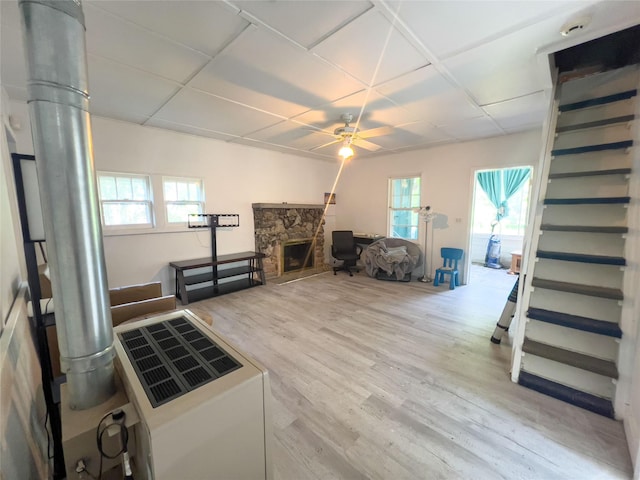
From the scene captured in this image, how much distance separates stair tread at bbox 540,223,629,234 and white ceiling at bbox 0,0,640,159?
133cm

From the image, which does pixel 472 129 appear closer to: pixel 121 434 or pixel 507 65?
pixel 507 65

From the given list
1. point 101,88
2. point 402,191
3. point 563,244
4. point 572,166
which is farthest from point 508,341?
point 101,88

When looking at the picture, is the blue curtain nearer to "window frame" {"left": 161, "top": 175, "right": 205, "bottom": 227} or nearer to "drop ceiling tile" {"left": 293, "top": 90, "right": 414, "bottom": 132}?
"drop ceiling tile" {"left": 293, "top": 90, "right": 414, "bottom": 132}

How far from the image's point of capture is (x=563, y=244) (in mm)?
2184

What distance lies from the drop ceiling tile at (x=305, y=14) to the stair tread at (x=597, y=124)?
2005 millimetres

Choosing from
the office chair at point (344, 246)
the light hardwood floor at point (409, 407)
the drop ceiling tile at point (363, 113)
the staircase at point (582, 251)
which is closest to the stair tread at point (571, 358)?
the staircase at point (582, 251)

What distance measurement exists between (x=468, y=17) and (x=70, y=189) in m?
2.27

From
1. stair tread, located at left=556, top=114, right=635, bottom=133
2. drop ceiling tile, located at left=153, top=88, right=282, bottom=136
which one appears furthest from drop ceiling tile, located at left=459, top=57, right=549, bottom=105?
drop ceiling tile, located at left=153, top=88, right=282, bottom=136

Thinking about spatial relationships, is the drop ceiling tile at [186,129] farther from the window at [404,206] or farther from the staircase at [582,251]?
the staircase at [582,251]

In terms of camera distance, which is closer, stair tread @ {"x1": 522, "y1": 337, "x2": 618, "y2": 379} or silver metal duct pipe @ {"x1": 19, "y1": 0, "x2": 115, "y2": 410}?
silver metal duct pipe @ {"x1": 19, "y1": 0, "x2": 115, "y2": 410}

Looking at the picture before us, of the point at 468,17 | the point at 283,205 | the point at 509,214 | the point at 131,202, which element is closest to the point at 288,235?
the point at 283,205

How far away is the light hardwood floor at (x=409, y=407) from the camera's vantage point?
1472 millimetres

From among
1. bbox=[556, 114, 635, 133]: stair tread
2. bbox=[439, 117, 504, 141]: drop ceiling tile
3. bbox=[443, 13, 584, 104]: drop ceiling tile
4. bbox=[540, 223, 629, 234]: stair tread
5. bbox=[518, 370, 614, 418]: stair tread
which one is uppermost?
bbox=[439, 117, 504, 141]: drop ceiling tile

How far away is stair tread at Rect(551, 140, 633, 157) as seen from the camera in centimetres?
194
